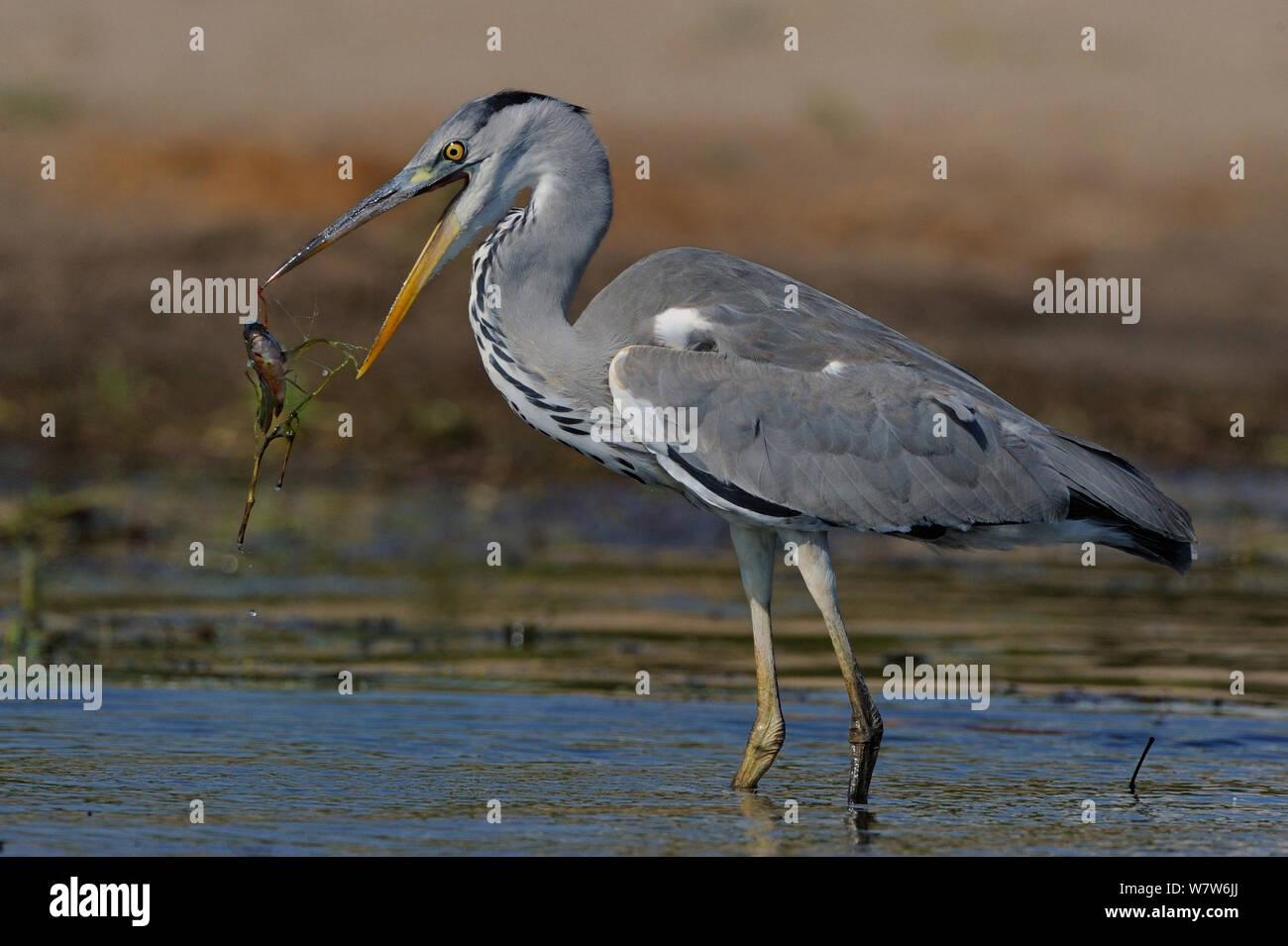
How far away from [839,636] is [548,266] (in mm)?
1790

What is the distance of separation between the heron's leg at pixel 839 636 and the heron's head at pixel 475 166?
5.49 ft

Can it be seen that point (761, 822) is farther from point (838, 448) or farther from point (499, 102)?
point (499, 102)

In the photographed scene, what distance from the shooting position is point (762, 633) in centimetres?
837

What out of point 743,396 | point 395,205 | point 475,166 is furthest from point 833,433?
point 395,205

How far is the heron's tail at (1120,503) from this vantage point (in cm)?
813

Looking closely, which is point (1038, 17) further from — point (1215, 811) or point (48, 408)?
point (1215, 811)

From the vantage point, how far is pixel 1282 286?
2253cm

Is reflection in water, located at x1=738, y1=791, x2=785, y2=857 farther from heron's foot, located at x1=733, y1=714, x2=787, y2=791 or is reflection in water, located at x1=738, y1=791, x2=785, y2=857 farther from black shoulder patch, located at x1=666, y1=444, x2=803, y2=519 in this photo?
black shoulder patch, located at x1=666, y1=444, x2=803, y2=519

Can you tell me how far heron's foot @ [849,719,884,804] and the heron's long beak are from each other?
2329 millimetres

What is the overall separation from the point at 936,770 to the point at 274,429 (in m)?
2.90
